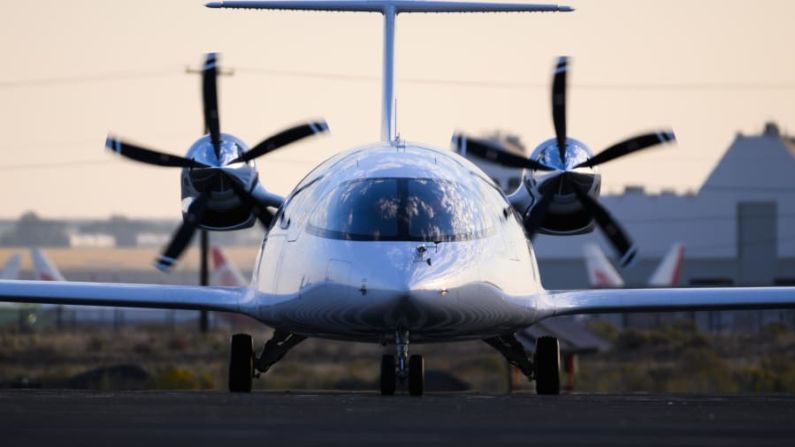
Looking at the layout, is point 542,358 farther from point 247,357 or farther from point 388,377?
point 388,377

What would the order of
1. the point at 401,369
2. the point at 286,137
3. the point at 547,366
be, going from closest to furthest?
the point at 401,369
the point at 547,366
the point at 286,137

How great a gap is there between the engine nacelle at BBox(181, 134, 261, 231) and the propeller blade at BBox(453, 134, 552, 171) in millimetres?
3508

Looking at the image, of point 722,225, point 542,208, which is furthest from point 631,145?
point 722,225

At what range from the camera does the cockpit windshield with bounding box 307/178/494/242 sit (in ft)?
76.1

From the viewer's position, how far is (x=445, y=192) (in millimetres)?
24250

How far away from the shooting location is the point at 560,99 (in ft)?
103

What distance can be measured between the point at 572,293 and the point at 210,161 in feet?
22.1

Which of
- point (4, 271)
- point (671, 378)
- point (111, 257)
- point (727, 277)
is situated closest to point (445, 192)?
point (671, 378)

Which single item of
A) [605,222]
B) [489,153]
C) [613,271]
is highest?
[489,153]

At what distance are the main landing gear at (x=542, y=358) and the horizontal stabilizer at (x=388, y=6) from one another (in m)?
7.60

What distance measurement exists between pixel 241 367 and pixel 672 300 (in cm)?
638

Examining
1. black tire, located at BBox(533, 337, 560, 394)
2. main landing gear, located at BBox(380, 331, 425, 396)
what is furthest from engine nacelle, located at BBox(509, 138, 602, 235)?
main landing gear, located at BBox(380, 331, 425, 396)

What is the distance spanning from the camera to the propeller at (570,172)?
29.9m

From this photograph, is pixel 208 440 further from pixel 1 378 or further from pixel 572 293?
pixel 1 378
